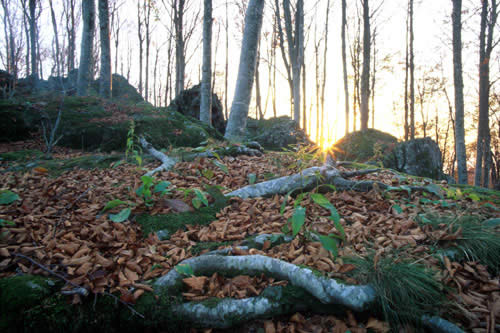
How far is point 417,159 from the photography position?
8.62 meters

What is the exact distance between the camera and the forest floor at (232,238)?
1480mm

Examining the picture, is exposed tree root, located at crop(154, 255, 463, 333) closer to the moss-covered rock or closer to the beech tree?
the moss-covered rock

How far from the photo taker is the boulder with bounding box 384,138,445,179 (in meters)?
8.48

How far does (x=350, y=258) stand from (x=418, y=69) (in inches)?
1037

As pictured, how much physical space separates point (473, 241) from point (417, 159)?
26.3ft

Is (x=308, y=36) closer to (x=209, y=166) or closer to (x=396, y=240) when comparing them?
(x=209, y=166)

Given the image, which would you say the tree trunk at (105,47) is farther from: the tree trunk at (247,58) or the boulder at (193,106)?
the tree trunk at (247,58)

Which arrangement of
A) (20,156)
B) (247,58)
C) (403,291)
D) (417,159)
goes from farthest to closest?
(417,159)
(247,58)
(20,156)
(403,291)

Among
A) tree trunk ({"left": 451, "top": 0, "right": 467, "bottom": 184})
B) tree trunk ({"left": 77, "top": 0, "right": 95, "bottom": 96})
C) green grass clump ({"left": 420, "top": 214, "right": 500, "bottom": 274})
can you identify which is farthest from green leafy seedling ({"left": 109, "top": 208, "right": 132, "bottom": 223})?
tree trunk ({"left": 77, "top": 0, "right": 95, "bottom": 96})

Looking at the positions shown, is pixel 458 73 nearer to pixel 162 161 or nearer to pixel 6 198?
pixel 162 161

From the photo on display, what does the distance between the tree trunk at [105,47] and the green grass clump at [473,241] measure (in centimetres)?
1129

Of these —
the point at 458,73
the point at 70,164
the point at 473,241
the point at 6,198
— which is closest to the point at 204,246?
the point at 6,198

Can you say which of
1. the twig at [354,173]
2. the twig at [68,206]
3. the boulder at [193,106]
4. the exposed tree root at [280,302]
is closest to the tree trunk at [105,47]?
the boulder at [193,106]

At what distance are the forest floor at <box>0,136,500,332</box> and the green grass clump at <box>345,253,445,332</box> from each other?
0.17 ft
